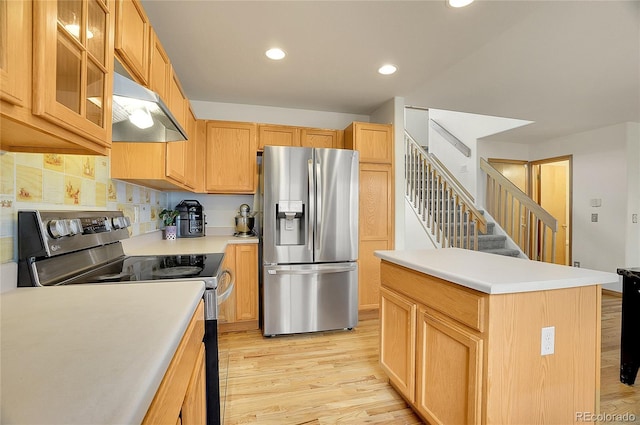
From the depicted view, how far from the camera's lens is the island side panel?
45.3 inches

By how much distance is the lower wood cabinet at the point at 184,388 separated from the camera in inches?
23.2

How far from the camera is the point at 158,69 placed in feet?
5.91

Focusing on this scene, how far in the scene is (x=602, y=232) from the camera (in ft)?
14.6

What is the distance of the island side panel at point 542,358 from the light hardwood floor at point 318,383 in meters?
0.68

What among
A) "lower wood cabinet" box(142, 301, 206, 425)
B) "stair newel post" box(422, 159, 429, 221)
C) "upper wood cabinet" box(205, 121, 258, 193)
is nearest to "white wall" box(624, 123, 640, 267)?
"stair newel post" box(422, 159, 429, 221)

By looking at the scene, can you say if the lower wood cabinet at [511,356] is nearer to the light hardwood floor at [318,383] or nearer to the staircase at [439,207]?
the light hardwood floor at [318,383]

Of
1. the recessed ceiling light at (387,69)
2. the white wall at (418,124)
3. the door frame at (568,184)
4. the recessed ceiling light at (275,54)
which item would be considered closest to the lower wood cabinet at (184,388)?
the recessed ceiling light at (275,54)

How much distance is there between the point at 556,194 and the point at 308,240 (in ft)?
18.4

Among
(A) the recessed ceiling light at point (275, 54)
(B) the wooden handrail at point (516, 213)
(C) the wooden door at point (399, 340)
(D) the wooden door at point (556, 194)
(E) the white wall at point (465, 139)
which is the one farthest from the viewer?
(D) the wooden door at point (556, 194)

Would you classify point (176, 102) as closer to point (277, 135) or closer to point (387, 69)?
point (277, 135)

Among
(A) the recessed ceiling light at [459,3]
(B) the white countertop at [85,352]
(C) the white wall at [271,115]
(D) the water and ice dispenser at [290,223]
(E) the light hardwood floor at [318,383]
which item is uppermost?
(A) the recessed ceiling light at [459,3]

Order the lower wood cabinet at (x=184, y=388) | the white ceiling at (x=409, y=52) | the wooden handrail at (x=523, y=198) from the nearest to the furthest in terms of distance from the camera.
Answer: the lower wood cabinet at (x=184, y=388) < the white ceiling at (x=409, y=52) < the wooden handrail at (x=523, y=198)

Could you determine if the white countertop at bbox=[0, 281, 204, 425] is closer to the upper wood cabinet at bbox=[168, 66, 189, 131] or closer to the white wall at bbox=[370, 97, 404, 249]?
the upper wood cabinet at bbox=[168, 66, 189, 131]

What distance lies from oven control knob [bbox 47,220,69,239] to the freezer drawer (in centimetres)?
172
